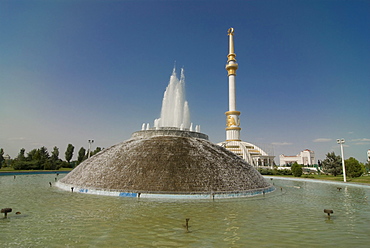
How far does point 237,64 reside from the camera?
79.6m

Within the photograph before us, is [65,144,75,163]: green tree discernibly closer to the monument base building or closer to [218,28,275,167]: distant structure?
[218,28,275,167]: distant structure

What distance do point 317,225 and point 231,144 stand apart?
206 feet

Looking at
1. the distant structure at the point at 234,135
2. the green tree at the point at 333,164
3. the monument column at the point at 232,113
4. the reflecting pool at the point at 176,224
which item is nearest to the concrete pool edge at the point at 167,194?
the reflecting pool at the point at 176,224

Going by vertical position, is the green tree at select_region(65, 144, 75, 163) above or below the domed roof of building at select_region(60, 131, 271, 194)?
above

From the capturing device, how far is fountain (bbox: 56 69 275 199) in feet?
71.5

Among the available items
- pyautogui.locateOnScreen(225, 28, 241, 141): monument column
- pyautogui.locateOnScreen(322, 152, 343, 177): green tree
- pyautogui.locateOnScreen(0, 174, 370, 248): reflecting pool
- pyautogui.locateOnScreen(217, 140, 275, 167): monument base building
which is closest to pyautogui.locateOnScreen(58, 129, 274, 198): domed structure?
pyautogui.locateOnScreen(0, 174, 370, 248): reflecting pool

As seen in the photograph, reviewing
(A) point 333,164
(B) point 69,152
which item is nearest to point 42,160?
(B) point 69,152

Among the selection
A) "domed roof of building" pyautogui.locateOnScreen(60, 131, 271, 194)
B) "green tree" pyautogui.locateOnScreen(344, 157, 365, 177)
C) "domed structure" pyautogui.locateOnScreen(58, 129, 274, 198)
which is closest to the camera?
"domed structure" pyautogui.locateOnScreen(58, 129, 274, 198)

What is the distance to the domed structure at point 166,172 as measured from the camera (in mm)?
21828

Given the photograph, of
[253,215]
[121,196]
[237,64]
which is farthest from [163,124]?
[237,64]

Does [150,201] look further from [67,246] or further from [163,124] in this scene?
[163,124]

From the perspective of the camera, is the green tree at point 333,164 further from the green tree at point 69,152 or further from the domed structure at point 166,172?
the green tree at point 69,152

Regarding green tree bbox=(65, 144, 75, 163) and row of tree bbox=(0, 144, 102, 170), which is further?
green tree bbox=(65, 144, 75, 163)

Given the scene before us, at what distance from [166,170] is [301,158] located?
415ft
